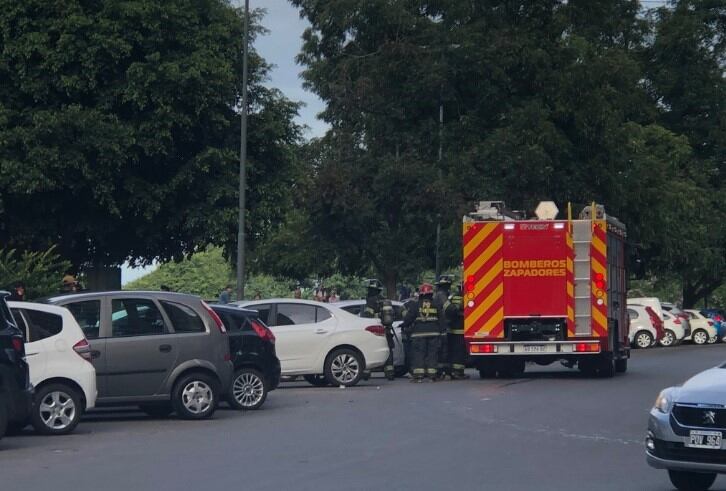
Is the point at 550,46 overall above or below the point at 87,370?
above

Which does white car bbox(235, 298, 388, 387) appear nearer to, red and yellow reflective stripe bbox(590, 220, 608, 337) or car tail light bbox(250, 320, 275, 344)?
car tail light bbox(250, 320, 275, 344)

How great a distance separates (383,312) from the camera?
81.7 feet

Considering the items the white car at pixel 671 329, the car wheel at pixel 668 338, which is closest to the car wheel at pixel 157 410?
the white car at pixel 671 329

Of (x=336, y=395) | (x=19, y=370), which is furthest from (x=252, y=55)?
(x=19, y=370)

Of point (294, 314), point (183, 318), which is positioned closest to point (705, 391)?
point (183, 318)

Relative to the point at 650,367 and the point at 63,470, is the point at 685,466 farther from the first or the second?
the point at 650,367

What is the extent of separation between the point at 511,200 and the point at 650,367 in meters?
11.6

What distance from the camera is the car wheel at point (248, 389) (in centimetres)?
1914

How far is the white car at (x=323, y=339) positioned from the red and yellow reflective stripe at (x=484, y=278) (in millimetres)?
1818

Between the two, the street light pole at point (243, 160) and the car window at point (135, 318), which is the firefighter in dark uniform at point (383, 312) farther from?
the street light pole at point (243, 160)

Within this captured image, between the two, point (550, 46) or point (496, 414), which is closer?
point (496, 414)

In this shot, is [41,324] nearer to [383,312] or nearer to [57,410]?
[57,410]

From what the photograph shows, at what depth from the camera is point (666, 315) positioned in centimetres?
4903

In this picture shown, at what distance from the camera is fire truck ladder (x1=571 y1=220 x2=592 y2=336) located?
2462cm
